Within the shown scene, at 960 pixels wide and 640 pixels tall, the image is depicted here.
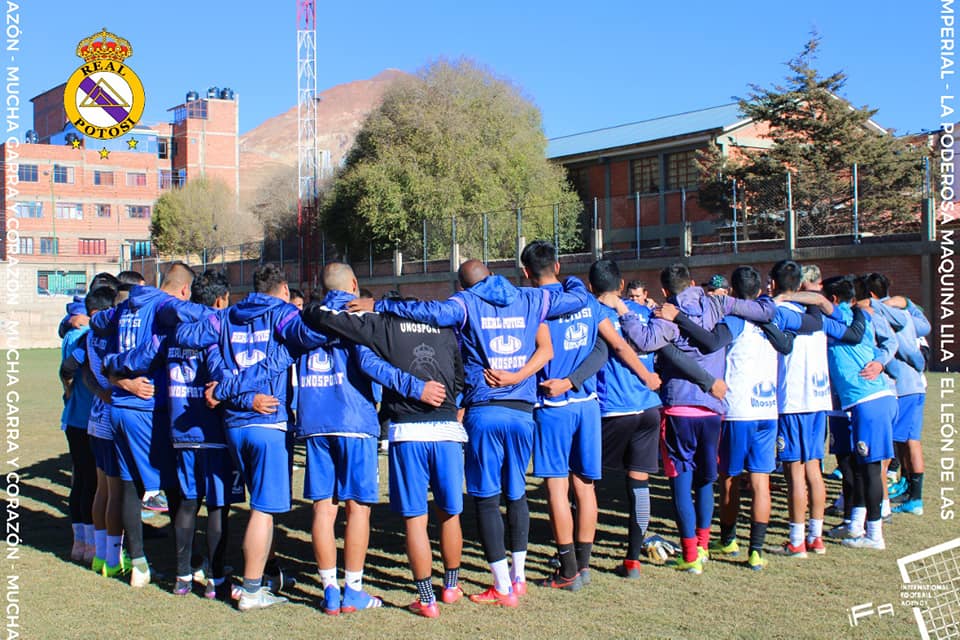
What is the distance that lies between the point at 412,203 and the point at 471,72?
793cm

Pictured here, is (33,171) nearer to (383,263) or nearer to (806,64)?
(383,263)

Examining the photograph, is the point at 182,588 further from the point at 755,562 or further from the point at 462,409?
the point at 755,562

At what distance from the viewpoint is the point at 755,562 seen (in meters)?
6.55

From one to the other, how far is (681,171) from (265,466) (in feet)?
121

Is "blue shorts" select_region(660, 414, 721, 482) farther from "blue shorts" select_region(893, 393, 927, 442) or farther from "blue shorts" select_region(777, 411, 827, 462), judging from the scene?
"blue shorts" select_region(893, 393, 927, 442)

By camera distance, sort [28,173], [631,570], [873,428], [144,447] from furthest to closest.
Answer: [28,173] → [873,428] → [631,570] → [144,447]

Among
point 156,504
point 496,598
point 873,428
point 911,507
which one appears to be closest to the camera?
point 496,598

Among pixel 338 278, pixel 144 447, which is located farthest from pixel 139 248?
pixel 338 278

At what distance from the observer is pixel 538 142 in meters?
43.6

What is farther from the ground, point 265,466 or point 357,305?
point 357,305

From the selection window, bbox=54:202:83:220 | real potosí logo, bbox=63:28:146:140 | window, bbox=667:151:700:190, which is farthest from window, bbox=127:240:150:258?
window, bbox=667:151:700:190

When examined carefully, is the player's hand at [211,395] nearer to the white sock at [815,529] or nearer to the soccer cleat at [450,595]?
the soccer cleat at [450,595]

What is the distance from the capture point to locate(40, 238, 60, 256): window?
243 ft

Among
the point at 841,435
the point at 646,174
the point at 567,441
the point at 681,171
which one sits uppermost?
the point at 646,174
